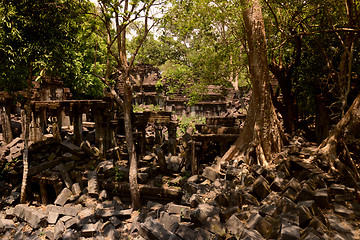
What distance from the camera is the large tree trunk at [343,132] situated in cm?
546

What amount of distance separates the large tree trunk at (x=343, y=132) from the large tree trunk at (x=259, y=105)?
173cm

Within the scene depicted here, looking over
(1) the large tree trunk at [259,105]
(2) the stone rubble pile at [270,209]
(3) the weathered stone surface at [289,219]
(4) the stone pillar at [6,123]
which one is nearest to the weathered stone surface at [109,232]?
(2) the stone rubble pile at [270,209]

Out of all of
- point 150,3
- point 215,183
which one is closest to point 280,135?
point 215,183

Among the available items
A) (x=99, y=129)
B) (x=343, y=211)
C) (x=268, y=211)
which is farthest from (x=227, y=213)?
(x=99, y=129)

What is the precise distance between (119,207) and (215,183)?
12.3 feet

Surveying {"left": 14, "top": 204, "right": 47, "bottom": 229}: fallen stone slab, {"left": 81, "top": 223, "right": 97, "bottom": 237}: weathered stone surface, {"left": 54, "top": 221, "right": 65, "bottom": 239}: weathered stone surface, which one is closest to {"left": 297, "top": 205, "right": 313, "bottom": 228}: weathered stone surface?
{"left": 81, "top": 223, "right": 97, "bottom": 237}: weathered stone surface

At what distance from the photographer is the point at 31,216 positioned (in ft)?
23.5

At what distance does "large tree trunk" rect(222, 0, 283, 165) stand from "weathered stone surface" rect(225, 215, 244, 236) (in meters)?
3.29

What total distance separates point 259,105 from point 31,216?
28.9 ft

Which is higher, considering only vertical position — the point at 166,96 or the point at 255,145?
the point at 166,96

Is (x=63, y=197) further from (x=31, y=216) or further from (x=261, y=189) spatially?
(x=261, y=189)

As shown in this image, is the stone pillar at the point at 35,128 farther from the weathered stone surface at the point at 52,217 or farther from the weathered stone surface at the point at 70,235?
the weathered stone surface at the point at 70,235

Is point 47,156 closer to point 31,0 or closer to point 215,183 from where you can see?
point 31,0

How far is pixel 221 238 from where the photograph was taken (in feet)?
13.7
